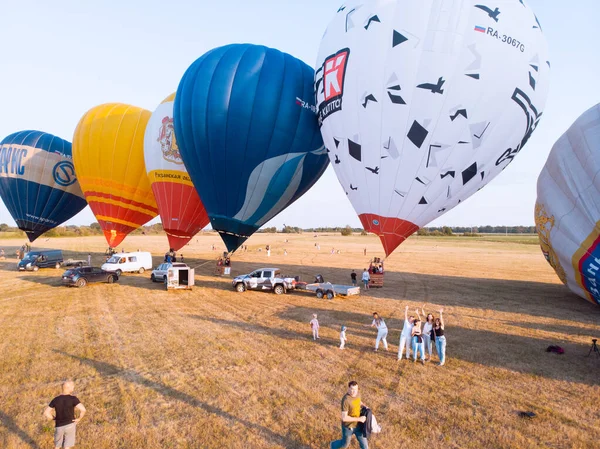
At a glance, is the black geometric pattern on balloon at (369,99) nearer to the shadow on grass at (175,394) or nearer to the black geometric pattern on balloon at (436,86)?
the black geometric pattern on balloon at (436,86)

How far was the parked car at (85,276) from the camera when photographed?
68.2 feet

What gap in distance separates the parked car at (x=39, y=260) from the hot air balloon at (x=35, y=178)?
10.3 feet

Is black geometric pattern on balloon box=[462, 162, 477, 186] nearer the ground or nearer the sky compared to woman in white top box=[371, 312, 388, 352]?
nearer the sky

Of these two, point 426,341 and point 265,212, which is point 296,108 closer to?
point 265,212

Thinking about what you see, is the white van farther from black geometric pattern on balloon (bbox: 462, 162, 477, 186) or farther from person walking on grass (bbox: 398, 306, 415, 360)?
black geometric pattern on balloon (bbox: 462, 162, 477, 186)

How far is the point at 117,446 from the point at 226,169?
1369 centimetres

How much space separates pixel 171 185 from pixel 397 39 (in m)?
14.9

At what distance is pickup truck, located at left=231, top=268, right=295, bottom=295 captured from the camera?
20.1 meters

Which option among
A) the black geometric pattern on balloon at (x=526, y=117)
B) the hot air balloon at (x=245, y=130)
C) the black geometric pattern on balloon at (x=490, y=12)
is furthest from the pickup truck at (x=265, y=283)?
the black geometric pattern on balloon at (x=490, y=12)

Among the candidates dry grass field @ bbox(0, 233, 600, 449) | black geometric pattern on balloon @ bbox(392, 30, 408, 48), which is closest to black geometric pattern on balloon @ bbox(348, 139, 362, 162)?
black geometric pattern on balloon @ bbox(392, 30, 408, 48)

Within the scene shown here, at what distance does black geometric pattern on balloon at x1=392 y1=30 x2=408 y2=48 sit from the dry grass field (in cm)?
959

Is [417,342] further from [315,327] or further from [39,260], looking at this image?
[39,260]

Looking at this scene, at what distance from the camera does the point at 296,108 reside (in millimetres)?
18156

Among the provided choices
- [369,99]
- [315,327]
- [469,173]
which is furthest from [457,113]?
[315,327]
